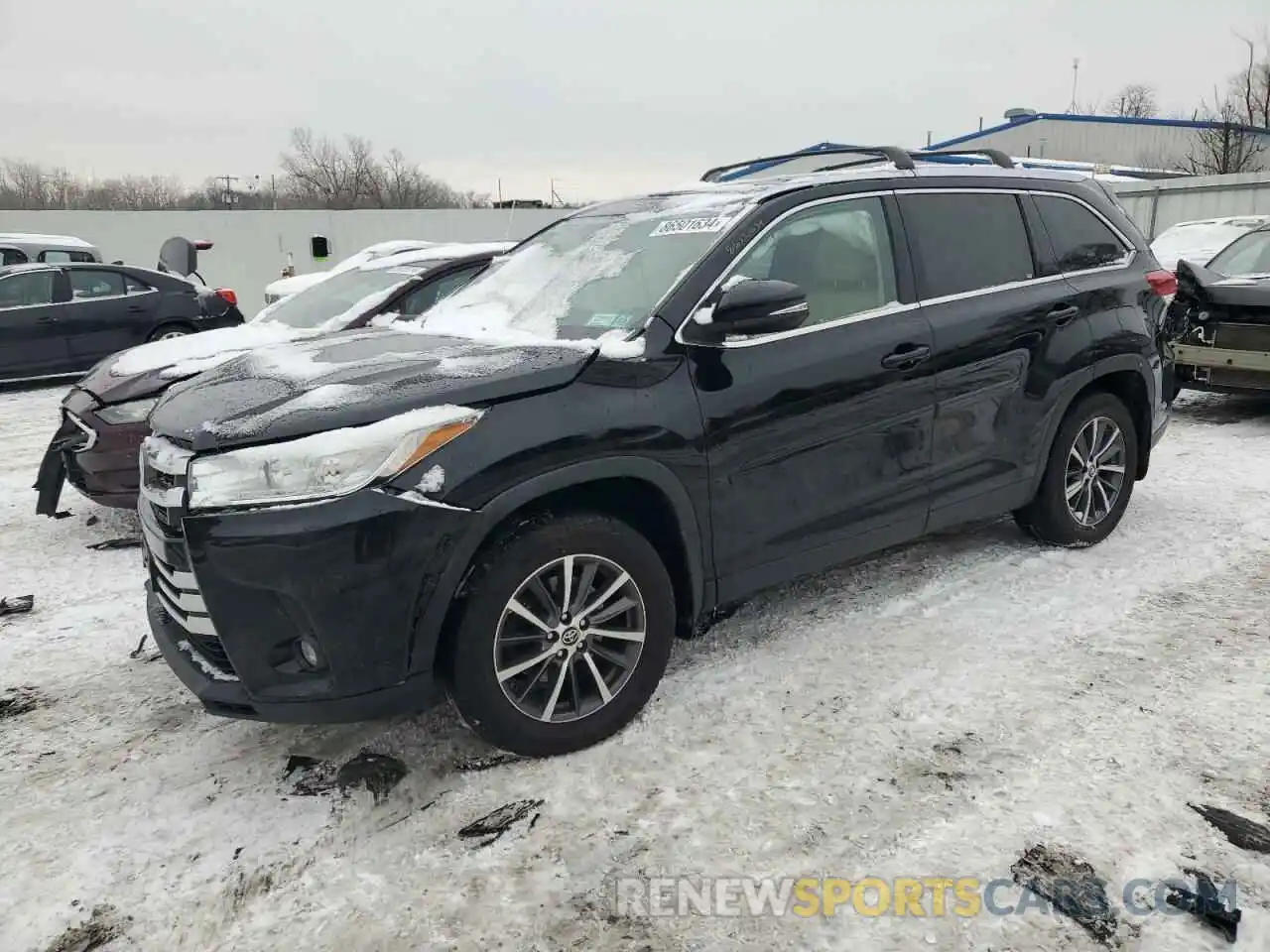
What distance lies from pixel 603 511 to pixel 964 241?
2.15m

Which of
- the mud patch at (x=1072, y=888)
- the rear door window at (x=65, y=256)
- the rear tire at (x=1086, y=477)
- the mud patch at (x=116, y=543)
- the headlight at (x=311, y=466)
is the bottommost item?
the mud patch at (x=1072, y=888)

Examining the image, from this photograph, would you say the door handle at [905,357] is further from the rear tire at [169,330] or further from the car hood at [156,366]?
the rear tire at [169,330]

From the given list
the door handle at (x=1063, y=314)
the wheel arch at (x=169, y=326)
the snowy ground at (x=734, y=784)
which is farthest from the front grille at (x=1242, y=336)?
the wheel arch at (x=169, y=326)

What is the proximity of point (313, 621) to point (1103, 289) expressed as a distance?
3895 mm

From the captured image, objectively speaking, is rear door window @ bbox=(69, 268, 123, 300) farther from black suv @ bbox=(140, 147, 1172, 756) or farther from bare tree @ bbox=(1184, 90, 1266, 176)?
bare tree @ bbox=(1184, 90, 1266, 176)

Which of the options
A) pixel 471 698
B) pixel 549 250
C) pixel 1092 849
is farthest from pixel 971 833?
pixel 549 250

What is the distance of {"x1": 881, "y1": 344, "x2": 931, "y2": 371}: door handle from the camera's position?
3.51 meters

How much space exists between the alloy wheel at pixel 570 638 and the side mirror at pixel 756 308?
2.92ft

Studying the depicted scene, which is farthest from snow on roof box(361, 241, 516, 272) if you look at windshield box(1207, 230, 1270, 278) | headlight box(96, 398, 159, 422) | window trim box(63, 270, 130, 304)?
windshield box(1207, 230, 1270, 278)

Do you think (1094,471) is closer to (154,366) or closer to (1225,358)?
(1225,358)

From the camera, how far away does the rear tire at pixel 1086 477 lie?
432 centimetres

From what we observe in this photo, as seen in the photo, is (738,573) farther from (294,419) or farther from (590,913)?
(294,419)

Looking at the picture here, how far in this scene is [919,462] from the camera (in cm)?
366

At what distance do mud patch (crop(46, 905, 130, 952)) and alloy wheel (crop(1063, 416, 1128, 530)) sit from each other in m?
4.13
